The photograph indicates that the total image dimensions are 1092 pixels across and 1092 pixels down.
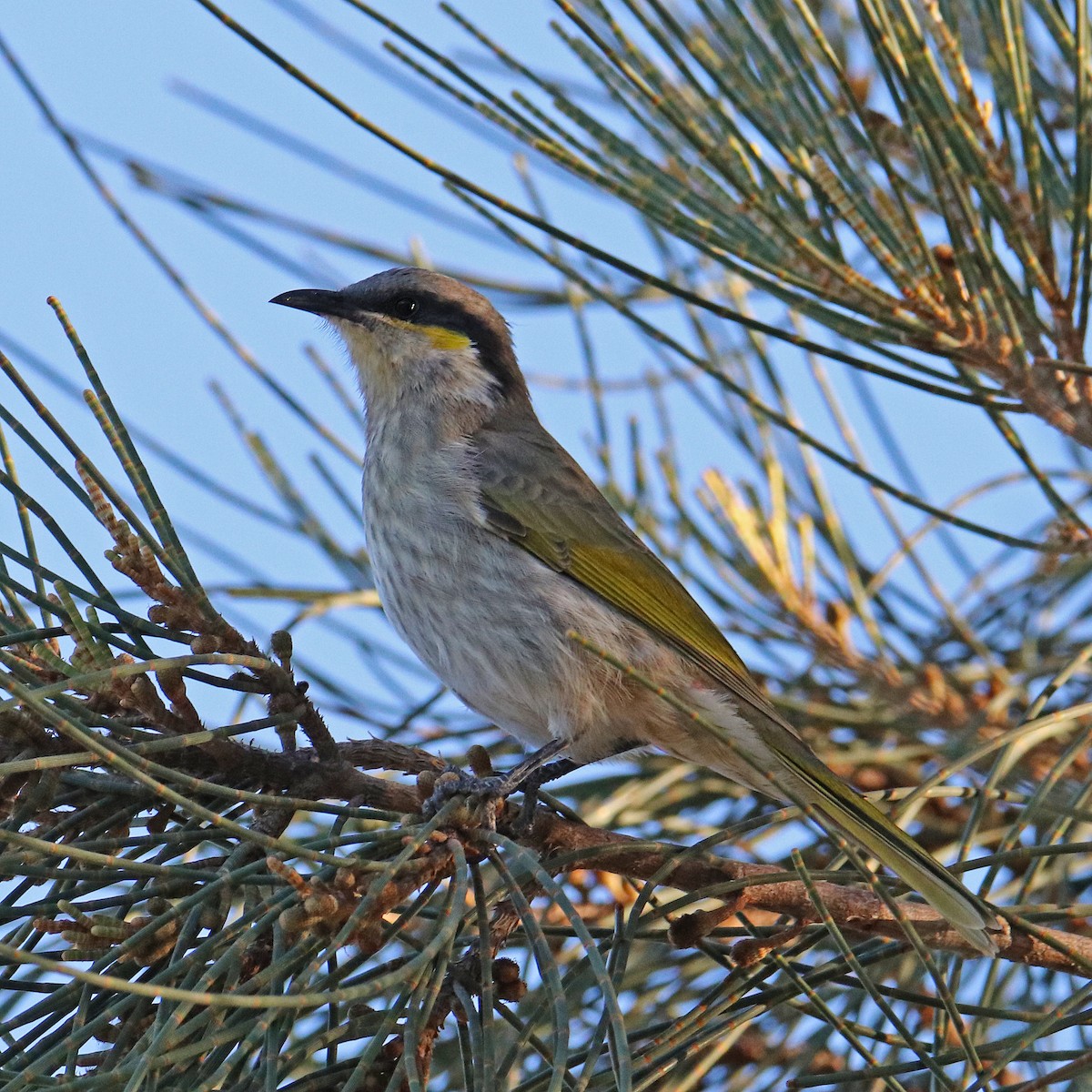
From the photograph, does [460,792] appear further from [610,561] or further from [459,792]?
[610,561]

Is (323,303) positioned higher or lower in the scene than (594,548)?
higher

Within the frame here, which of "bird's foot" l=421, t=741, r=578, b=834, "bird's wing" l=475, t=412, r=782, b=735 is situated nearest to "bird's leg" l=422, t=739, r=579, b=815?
"bird's foot" l=421, t=741, r=578, b=834

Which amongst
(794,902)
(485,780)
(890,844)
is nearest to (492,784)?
(485,780)

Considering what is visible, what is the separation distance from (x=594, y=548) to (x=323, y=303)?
4.52 ft

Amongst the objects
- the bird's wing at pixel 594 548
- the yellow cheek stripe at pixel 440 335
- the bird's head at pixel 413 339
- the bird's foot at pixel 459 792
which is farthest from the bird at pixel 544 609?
the bird's foot at pixel 459 792

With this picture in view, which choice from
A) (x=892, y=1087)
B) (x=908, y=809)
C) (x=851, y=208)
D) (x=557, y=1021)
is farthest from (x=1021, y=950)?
(x=851, y=208)

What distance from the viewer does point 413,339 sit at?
4914mm

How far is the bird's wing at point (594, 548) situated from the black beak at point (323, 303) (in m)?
0.76

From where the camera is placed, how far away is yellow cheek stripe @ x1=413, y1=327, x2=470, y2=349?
16.3 feet

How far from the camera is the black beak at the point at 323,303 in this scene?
15.5 feet

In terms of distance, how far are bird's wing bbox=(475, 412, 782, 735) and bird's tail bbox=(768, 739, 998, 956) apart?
1.35ft

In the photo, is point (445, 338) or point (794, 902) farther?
point (445, 338)

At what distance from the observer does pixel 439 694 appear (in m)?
3.63

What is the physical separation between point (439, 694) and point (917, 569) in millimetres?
1273
